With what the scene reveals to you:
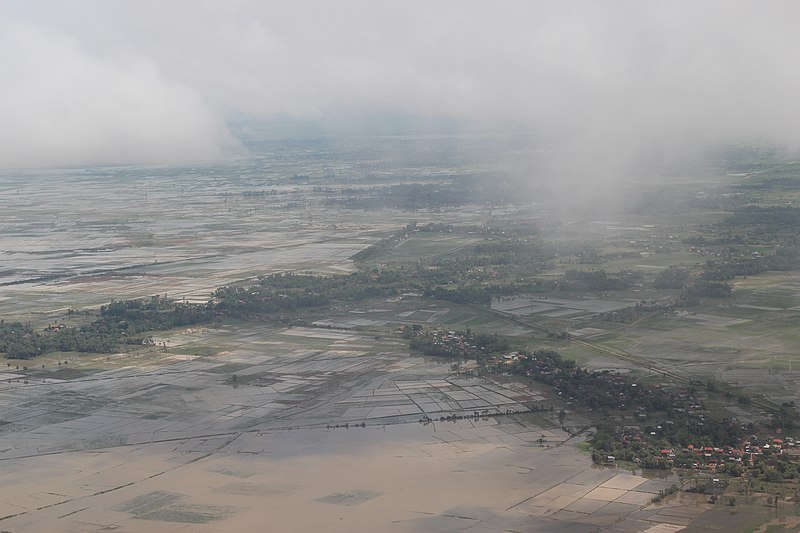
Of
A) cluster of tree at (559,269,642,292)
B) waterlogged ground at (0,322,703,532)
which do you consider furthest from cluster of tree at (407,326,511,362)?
cluster of tree at (559,269,642,292)

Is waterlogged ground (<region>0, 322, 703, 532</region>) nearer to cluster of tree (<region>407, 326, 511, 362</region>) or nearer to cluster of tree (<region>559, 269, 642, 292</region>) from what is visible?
cluster of tree (<region>407, 326, 511, 362</region>)

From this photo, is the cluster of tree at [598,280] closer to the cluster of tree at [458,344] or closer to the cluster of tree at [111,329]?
the cluster of tree at [458,344]

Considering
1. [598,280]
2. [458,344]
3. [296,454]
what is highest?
[598,280]

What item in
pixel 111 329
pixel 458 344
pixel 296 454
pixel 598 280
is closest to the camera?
pixel 296 454

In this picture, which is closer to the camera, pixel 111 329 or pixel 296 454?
pixel 296 454

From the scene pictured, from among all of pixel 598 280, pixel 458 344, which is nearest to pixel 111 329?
pixel 458 344

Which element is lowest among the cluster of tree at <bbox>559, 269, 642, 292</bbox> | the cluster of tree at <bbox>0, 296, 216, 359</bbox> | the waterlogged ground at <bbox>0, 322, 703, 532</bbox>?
the waterlogged ground at <bbox>0, 322, 703, 532</bbox>

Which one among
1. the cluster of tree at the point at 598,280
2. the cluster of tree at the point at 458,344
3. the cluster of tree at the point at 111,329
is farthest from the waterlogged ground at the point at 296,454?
the cluster of tree at the point at 598,280

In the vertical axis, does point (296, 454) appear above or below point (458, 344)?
below

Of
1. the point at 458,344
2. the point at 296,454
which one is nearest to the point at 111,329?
the point at 458,344

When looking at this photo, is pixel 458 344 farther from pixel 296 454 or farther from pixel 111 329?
pixel 111 329

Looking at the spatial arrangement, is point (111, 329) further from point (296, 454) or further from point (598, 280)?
point (598, 280)

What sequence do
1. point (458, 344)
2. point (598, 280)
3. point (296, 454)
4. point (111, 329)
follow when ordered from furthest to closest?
point (598, 280) < point (111, 329) < point (458, 344) < point (296, 454)
